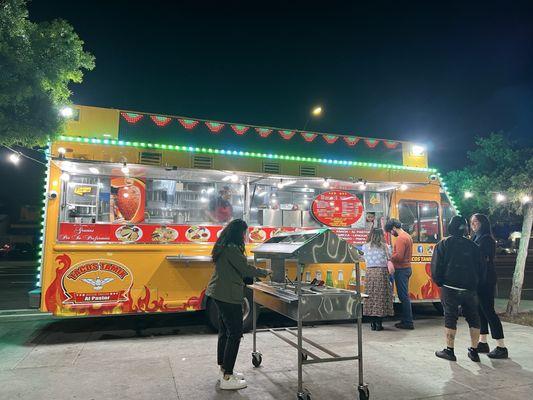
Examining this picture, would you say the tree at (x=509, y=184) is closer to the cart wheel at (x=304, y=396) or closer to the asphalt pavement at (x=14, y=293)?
the cart wheel at (x=304, y=396)

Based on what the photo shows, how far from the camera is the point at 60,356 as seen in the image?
16.8ft

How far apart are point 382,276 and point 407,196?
199cm

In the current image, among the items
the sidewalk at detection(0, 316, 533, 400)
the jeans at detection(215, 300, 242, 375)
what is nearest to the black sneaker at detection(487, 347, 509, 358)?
the sidewalk at detection(0, 316, 533, 400)

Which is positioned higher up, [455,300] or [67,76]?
[67,76]

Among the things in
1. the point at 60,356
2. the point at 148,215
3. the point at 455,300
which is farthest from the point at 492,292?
the point at 60,356

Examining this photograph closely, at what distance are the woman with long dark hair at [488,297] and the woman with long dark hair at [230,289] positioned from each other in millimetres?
3308

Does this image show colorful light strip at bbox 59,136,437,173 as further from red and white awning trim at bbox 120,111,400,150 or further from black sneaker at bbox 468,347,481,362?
black sneaker at bbox 468,347,481,362

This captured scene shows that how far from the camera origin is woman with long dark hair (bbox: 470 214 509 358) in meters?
5.24

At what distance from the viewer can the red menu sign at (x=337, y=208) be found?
7379 mm

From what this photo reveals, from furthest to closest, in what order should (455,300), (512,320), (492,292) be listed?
(512,320) → (492,292) → (455,300)

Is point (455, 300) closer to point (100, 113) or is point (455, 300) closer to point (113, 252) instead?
point (113, 252)

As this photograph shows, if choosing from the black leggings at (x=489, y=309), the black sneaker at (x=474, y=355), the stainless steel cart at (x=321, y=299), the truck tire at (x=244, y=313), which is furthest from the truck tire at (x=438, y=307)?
the stainless steel cart at (x=321, y=299)

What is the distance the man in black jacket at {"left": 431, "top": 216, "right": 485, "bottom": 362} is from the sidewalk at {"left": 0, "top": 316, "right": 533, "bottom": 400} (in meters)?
0.43

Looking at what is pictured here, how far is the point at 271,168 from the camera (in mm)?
7066
